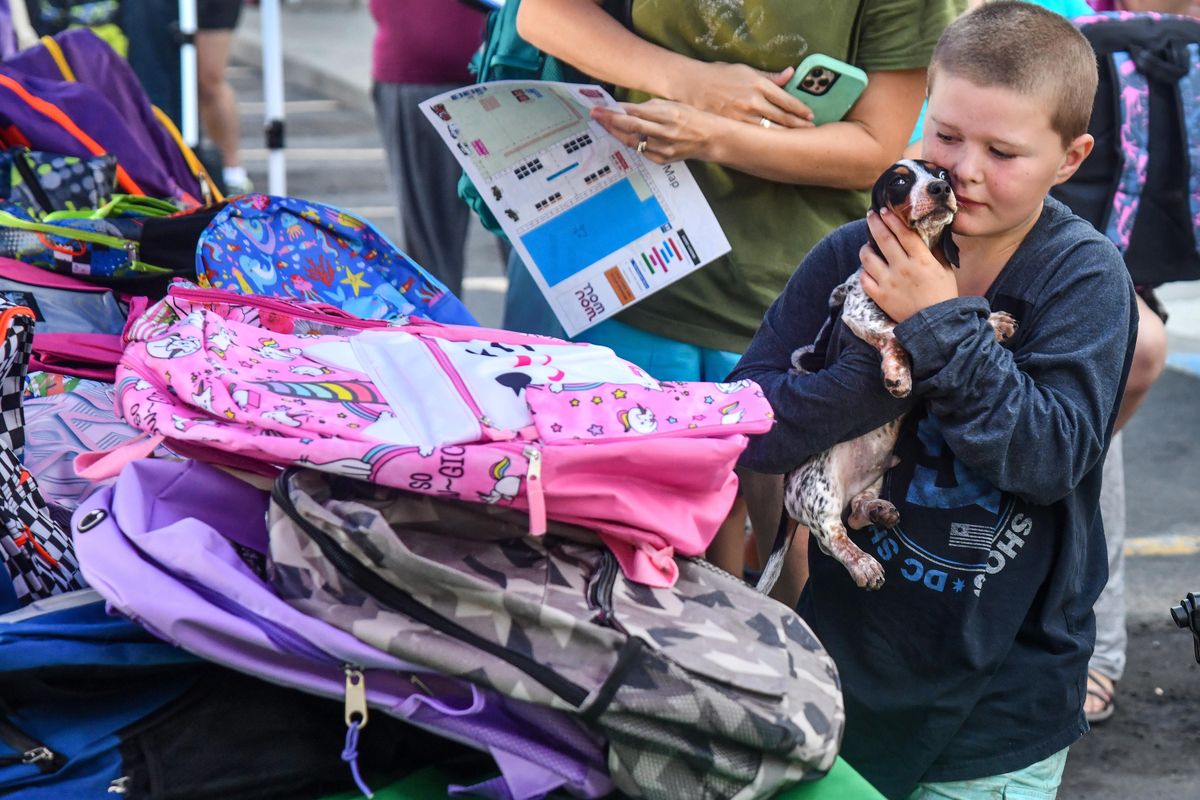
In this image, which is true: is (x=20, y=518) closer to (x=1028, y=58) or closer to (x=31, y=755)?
(x=31, y=755)

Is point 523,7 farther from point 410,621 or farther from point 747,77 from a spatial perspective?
point 410,621

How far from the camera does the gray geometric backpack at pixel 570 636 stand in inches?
61.2

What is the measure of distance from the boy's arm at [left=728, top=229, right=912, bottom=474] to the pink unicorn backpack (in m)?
0.24

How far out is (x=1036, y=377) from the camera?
1.93m

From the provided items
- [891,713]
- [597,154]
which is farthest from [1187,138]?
[891,713]

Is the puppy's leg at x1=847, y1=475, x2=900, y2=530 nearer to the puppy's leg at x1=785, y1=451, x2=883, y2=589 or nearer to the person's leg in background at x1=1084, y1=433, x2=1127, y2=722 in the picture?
the puppy's leg at x1=785, y1=451, x2=883, y2=589

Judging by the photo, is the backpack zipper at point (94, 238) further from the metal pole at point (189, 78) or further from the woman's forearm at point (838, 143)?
the metal pole at point (189, 78)

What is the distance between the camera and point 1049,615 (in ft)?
6.64

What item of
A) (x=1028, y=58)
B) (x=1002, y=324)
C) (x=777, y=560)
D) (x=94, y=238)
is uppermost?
(x=1028, y=58)

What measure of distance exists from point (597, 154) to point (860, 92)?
0.50 m

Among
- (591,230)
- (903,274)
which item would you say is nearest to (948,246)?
(903,274)

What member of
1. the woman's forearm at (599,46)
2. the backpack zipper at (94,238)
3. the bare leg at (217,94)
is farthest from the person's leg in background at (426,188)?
the bare leg at (217,94)

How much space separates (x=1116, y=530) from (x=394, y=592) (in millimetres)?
2292

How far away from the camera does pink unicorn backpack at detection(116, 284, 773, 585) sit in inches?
63.3
